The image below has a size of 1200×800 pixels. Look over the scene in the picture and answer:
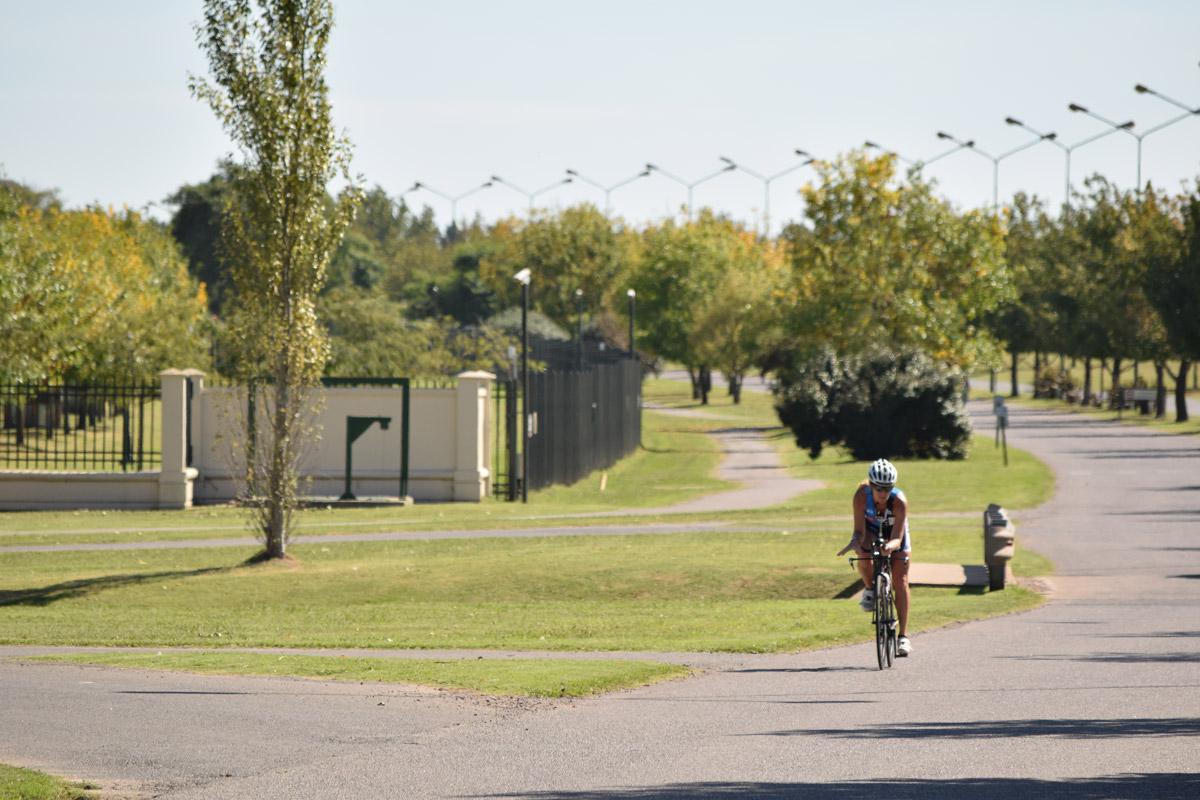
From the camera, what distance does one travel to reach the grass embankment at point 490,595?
A: 16.6 metres

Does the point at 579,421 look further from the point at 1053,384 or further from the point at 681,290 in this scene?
the point at 1053,384

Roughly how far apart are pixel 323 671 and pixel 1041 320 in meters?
78.2

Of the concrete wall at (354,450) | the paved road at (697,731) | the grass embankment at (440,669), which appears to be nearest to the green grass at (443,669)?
the grass embankment at (440,669)

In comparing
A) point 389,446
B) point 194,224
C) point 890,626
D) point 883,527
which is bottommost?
point 890,626

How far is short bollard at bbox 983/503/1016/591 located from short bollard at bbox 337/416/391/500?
1490 cm

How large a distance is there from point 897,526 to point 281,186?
35.6 feet

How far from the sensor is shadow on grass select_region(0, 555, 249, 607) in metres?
20.9

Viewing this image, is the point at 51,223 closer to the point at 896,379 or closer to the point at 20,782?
the point at 896,379

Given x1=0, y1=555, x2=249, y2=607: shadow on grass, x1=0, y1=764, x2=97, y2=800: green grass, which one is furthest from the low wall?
x1=0, y1=764, x2=97, y2=800: green grass

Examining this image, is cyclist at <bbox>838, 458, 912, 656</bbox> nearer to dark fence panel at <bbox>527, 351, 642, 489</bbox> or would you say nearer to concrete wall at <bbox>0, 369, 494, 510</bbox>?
concrete wall at <bbox>0, 369, 494, 510</bbox>

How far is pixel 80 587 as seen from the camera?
848 inches

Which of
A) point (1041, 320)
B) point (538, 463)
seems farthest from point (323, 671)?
point (1041, 320)

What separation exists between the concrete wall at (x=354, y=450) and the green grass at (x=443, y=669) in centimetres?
1770

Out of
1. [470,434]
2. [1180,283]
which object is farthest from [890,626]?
[1180,283]
